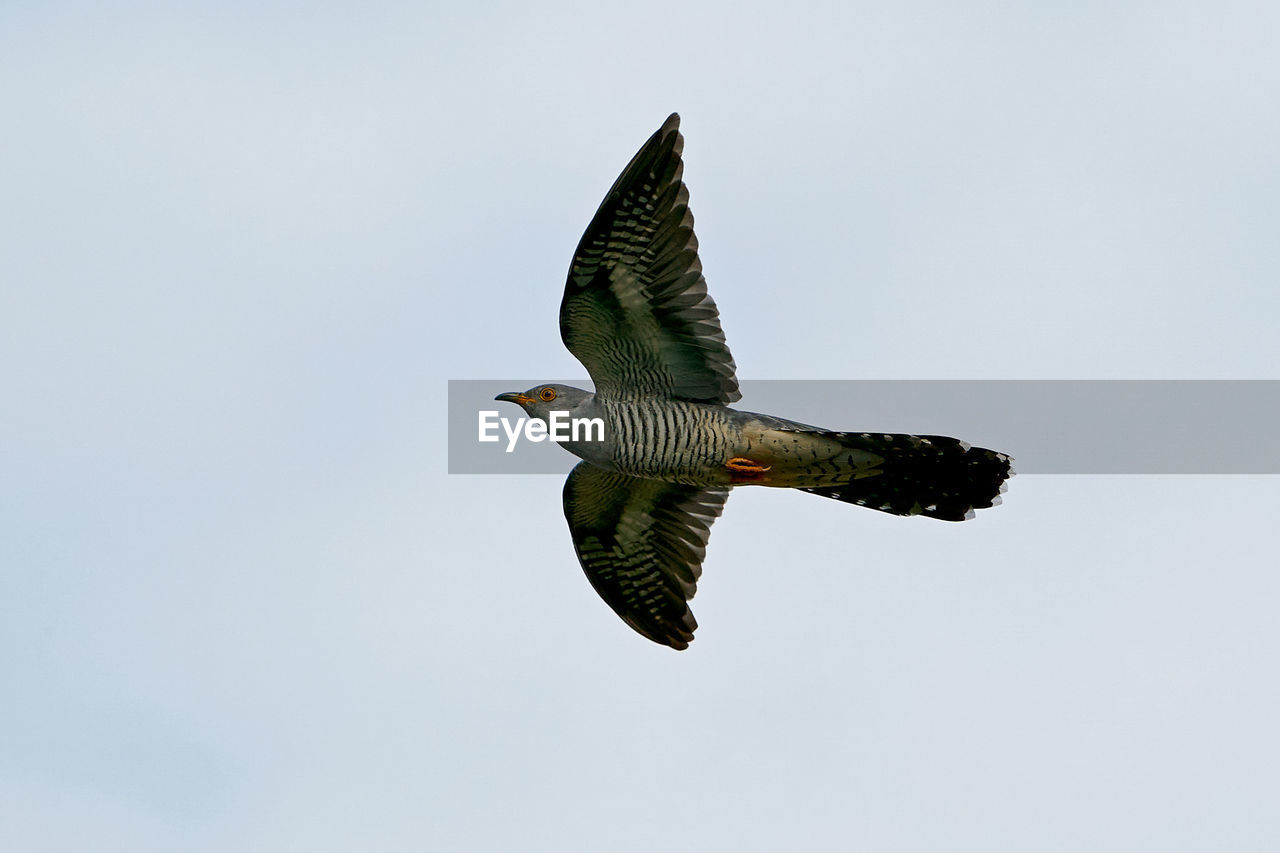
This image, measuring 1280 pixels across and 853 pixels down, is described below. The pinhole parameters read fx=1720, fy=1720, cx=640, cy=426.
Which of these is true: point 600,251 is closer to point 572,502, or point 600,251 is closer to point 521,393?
point 521,393

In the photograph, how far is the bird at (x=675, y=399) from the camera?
1059 cm

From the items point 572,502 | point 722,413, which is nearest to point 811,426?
point 722,413

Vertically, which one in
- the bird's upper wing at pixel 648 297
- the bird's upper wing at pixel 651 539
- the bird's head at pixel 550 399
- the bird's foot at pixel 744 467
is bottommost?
the bird's upper wing at pixel 651 539

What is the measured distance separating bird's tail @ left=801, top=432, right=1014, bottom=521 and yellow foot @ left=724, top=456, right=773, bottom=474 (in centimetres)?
54

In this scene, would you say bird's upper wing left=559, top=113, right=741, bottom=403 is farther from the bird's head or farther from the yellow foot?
the yellow foot

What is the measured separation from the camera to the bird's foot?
1114cm

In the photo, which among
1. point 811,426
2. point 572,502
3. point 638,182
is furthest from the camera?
point 572,502

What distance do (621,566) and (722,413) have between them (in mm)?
1891

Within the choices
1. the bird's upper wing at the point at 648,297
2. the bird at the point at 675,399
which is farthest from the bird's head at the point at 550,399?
the bird's upper wing at the point at 648,297

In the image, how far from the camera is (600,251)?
10688 millimetres

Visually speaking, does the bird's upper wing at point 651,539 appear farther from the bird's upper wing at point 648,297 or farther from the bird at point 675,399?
the bird's upper wing at point 648,297

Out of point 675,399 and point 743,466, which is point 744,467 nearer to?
point 743,466

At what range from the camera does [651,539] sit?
12.4 meters

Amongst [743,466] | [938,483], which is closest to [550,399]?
[743,466]
